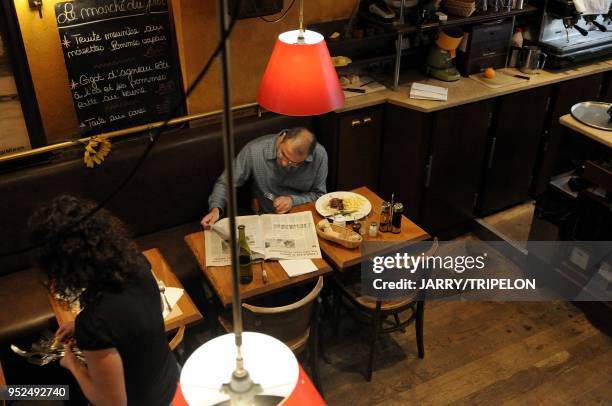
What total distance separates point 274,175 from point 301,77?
1.18 meters

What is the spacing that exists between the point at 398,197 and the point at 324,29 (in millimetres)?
1304

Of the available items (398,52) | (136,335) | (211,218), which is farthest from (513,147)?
(136,335)

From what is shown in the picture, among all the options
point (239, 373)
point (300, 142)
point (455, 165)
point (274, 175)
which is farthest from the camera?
point (455, 165)

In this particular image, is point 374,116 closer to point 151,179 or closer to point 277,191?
point 277,191

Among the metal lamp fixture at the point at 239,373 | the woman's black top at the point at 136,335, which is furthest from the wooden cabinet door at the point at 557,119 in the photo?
the metal lamp fixture at the point at 239,373

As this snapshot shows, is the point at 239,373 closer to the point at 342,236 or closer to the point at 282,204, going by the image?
the point at 342,236

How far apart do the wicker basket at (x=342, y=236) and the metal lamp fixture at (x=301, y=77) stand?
2.56 ft

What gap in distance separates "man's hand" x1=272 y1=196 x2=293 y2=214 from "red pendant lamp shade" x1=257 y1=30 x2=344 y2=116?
Answer: 91 cm

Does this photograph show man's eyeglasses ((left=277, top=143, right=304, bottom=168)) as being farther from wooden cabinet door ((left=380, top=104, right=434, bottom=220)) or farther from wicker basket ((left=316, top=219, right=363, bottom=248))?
wooden cabinet door ((left=380, top=104, right=434, bottom=220))

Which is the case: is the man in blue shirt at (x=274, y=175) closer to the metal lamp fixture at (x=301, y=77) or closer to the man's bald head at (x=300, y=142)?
the man's bald head at (x=300, y=142)

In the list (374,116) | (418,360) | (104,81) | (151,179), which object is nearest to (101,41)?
(104,81)

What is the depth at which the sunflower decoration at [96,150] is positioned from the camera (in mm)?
3441

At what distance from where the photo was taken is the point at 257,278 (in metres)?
2.88

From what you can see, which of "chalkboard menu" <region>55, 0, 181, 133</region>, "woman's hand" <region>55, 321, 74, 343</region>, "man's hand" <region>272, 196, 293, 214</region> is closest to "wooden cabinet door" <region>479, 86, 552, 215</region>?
"man's hand" <region>272, 196, 293, 214</region>
